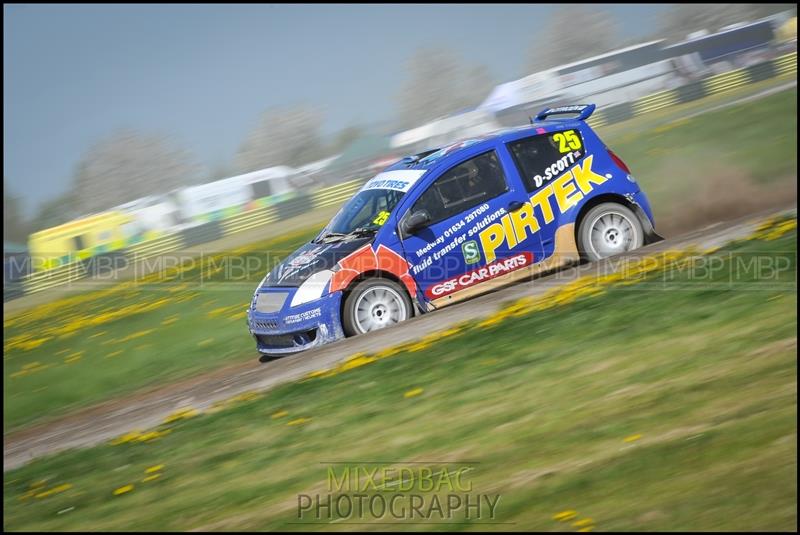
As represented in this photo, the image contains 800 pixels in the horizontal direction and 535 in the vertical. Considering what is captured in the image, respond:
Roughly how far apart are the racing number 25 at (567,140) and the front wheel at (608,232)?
73 cm

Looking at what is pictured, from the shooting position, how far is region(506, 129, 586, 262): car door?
9.78m

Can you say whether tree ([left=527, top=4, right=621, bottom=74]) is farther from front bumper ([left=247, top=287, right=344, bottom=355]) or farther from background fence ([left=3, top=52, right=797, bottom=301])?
front bumper ([left=247, top=287, right=344, bottom=355])

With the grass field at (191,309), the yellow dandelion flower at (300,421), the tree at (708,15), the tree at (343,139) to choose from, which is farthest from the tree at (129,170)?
the yellow dandelion flower at (300,421)

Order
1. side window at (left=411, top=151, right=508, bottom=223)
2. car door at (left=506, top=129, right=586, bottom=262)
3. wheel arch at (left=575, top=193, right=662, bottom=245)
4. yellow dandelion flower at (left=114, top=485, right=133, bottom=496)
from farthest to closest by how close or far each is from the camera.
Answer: wheel arch at (left=575, top=193, right=662, bottom=245) < car door at (left=506, top=129, right=586, bottom=262) < side window at (left=411, top=151, right=508, bottom=223) < yellow dandelion flower at (left=114, top=485, right=133, bottom=496)

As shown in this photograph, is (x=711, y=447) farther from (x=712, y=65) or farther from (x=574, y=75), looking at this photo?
(x=712, y=65)

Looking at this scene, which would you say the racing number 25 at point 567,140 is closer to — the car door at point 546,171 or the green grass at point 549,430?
the car door at point 546,171

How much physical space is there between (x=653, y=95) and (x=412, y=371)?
1978cm

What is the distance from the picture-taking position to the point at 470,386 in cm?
711

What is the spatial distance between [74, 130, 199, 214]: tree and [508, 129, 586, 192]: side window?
59.3 ft

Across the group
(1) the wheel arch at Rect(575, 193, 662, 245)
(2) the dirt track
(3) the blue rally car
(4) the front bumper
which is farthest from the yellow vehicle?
(1) the wheel arch at Rect(575, 193, 662, 245)

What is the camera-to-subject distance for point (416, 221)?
9.16 metres

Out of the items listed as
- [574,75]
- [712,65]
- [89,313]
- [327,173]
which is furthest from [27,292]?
[712,65]

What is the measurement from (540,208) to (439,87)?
2306cm

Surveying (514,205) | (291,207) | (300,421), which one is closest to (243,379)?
(300,421)
